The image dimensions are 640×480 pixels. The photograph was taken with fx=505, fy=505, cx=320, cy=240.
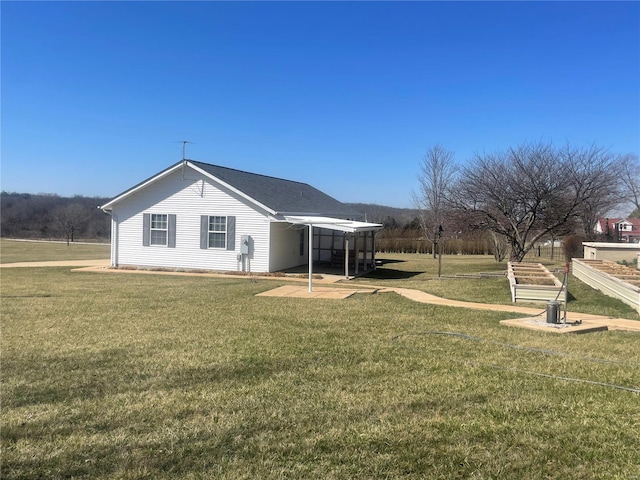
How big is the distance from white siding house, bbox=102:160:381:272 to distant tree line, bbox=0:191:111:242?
34.3 m

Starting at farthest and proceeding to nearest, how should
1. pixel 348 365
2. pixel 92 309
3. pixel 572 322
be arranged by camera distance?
pixel 92 309
pixel 572 322
pixel 348 365

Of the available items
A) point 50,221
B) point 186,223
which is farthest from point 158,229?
point 50,221

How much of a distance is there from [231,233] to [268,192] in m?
3.11

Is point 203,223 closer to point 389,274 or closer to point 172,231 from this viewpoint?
point 172,231

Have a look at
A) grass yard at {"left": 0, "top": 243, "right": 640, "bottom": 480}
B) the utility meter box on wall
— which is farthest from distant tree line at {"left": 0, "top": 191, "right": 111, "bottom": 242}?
grass yard at {"left": 0, "top": 243, "right": 640, "bottom": 480}

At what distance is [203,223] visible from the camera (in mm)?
20609

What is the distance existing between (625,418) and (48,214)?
8150 centimetres

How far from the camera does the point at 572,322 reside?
902 cm

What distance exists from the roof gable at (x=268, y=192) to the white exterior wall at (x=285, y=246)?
76 centimetres

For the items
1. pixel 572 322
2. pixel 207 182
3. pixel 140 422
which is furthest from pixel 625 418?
pixel 207 182

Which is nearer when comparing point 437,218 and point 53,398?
point 53,398

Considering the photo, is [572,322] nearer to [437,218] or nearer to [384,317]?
[384,317]

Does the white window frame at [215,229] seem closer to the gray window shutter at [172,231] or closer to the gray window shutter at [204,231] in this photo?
the gray window shutter at [204,231]

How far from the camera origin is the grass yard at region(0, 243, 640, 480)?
349cm
